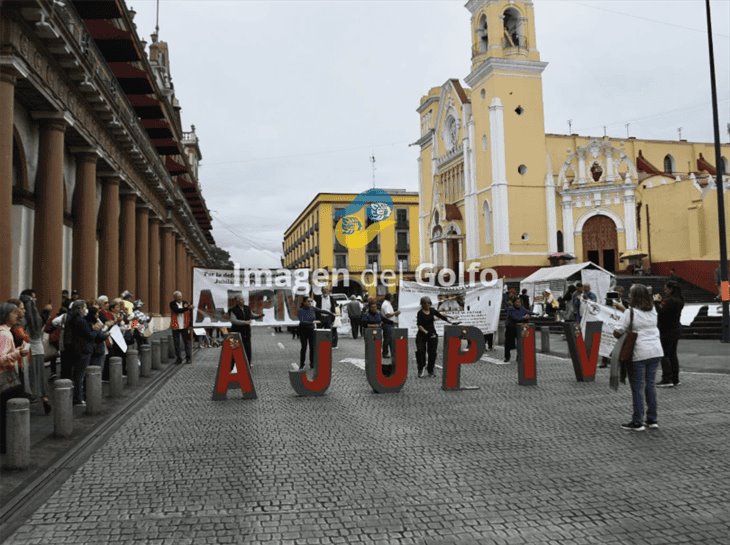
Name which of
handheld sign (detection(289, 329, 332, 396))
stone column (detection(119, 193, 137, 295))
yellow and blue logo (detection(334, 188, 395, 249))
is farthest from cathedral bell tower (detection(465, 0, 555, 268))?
handheld sign (detection(289, 329, 332, 396))

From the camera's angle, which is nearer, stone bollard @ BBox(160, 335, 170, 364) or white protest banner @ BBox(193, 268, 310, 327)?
white protest banner @ BBox(193, 268, 310, 327)

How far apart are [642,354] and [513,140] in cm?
4559

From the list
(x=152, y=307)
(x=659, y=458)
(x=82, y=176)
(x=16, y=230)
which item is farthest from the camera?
(x=152, y=307)

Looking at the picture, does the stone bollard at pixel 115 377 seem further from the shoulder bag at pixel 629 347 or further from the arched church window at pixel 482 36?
the arched church window at pixel 482 36

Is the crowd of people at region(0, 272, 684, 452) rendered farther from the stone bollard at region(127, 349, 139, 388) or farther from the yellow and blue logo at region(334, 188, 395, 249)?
the yellow and blue logo at region(334, 188, 395, 249)

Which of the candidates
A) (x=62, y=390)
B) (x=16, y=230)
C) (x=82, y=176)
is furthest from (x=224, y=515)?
(x=82, y=176)

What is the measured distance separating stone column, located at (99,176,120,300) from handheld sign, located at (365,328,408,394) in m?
14.7

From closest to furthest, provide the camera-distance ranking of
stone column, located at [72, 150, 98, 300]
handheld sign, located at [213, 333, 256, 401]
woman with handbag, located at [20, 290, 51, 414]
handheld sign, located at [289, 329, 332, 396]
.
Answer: woman with handbag, located at [20, 290, 51, 414], handheld sign, located at [213, 333, 256, 401], handheld sign, located at [289, 329, 332, 396], stone column, located at [72, 150, 98, 300]

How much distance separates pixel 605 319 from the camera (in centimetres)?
1495

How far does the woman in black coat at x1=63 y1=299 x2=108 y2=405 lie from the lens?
1098 cm

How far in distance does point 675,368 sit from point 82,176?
A: 17152mm

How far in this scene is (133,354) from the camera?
13.5 m

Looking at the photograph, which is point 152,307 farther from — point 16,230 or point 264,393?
point 264,393

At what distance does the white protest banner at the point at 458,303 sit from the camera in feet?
60.5
